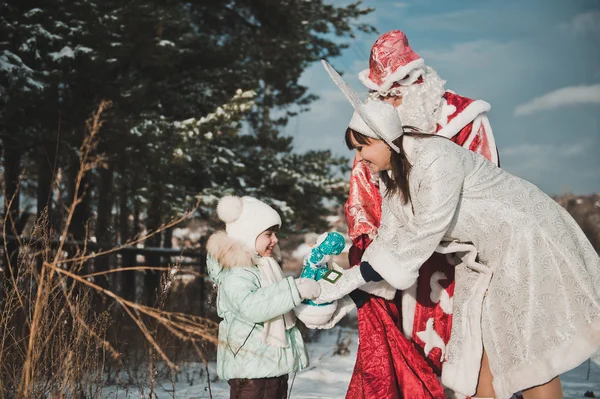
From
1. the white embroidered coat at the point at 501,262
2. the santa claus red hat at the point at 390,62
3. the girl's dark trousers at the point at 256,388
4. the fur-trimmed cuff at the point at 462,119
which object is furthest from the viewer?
the santa claus red hat at the point at 390,62

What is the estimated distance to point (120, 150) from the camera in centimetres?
709

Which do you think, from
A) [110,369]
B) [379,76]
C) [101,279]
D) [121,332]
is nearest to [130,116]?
[101,279]

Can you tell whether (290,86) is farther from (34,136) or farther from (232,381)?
(232,381)

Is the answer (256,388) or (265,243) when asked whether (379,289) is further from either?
(256,388)

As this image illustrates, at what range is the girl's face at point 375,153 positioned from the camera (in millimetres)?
2447

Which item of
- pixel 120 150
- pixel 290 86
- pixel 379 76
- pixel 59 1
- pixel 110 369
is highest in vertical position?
pixel 290 86

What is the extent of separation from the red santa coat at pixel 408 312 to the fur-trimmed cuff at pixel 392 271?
36 centimetres

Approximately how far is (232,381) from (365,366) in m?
0.61

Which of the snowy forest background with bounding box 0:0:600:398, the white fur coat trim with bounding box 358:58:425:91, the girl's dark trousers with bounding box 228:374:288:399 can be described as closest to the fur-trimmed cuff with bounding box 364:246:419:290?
the girl's dark trousers with bounding box 228:374:288:399

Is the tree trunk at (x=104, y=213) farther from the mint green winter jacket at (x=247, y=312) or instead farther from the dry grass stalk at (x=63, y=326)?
the mint green winter jacket at (x=247, y=312)

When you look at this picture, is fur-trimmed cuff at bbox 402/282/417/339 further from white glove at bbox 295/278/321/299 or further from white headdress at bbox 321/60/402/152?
white headdress at bbox 321/60/402/152

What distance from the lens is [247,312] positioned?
239 centimetres

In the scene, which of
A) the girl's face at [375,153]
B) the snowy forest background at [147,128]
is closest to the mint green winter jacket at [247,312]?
the girl's face at [375,153]

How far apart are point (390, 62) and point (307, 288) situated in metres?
1.27
